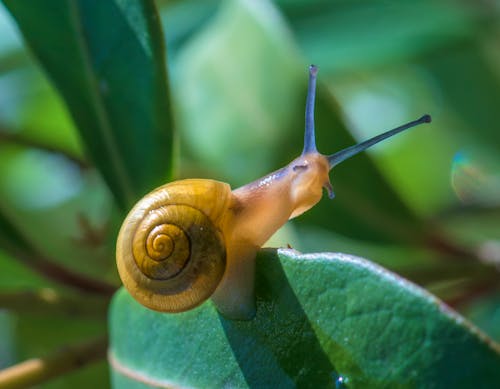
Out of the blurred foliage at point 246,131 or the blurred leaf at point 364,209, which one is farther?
the blurred leaf at point 364,209

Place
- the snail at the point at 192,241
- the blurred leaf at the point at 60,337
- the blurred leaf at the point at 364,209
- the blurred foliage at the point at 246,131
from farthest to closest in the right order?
the blurred leaf at the point at 364,209 → the blurred leaf at the point at 60,337 → the blurred foliage at the point at 246,131 → the snail at the point at 192,241

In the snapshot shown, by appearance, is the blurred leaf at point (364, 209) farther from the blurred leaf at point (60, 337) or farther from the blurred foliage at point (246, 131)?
the blurred leaf at point (60, 337)

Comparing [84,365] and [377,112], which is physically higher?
[84,365]

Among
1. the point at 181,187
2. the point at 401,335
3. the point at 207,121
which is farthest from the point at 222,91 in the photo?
the point at 401,335

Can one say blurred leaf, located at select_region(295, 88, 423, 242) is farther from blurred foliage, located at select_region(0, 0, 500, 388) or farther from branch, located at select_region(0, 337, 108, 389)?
branch, located at select_region(0, 337, 108, 389)

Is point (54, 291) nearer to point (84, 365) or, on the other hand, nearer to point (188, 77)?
point (84, 365)

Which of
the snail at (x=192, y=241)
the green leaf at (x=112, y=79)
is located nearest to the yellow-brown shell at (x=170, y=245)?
the snail at (x=192, y=241)
